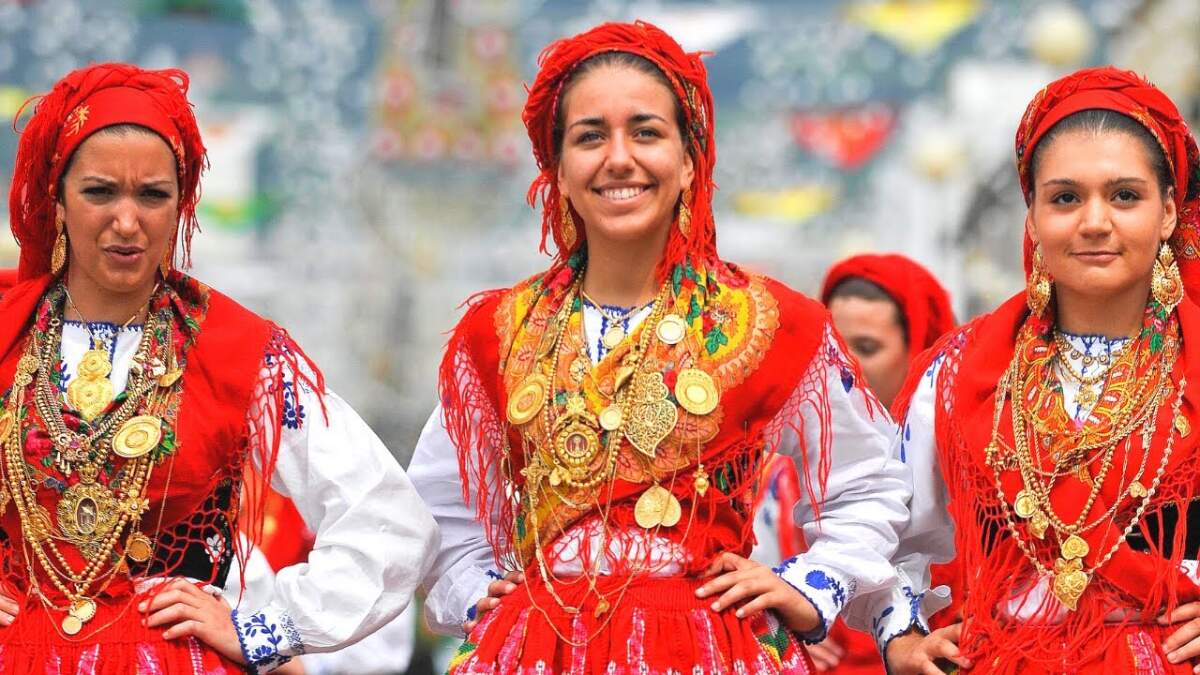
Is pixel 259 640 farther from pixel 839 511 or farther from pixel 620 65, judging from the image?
pixel 620 65

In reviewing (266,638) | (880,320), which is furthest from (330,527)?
(880,320)

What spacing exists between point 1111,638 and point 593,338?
1069mm

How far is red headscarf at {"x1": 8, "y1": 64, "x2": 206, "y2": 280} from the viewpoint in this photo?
345 centimetres

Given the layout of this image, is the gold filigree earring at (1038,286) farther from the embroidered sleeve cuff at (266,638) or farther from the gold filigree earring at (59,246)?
the gold filigree earring at (59,246)

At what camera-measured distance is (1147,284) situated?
3408 mm

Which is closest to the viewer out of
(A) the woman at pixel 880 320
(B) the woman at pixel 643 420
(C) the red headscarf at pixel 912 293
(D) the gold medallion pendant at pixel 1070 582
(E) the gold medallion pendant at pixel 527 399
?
(D) the gold medallion pendant at pixel 1070 582

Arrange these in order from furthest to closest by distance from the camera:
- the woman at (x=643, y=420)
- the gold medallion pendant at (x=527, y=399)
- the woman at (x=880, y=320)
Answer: the woman at (x=880, y=320) → the gold medallion pendant at (x=527, y=399) → the woman at (x=643, y=420)

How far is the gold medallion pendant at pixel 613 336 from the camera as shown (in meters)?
3.48

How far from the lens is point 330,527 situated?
11.5ft

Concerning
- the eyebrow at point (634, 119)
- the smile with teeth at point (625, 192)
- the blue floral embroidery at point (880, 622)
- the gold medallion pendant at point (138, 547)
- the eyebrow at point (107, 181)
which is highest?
the eyebrow at point (634, 119)

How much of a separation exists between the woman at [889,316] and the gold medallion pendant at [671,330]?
1849 mm

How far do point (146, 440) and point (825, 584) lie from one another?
125cm

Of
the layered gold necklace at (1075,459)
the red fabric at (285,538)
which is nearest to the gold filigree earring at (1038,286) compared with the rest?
the layered gold necklace at (1075,459)

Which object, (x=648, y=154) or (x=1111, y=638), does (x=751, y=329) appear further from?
(x=1111, y=638)
